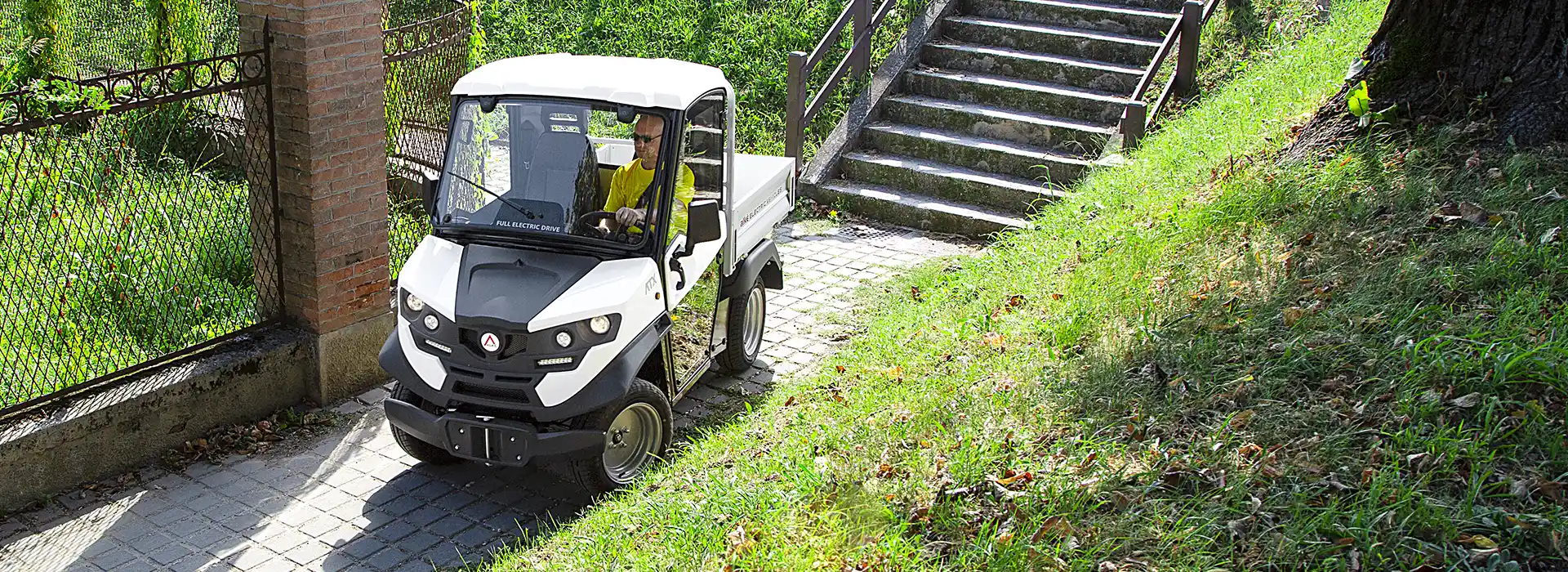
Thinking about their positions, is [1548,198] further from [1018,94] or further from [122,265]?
[122,265]

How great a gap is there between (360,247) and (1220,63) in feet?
25.4

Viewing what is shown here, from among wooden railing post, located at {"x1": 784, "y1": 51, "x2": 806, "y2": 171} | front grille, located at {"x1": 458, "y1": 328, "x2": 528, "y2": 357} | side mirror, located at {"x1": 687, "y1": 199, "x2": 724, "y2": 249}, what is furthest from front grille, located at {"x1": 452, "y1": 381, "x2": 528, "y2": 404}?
wooden railing post, located at {"x1": 784, "y1": 51, "x2": 806, "y2": 171}

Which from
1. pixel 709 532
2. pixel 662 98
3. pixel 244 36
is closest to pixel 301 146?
pixel 244 36

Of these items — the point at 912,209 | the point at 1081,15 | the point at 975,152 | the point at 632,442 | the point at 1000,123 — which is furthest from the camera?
the point at 1081,15

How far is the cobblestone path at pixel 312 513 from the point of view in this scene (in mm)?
5715

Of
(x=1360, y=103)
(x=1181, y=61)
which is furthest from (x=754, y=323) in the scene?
(x=1181, y=61)

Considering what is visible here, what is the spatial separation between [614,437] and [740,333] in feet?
4.98

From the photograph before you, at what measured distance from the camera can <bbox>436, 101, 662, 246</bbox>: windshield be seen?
621 centimetres

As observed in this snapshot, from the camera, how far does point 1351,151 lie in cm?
704

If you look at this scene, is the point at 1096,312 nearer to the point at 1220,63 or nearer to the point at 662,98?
the point at 662,98

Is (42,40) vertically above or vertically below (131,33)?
above

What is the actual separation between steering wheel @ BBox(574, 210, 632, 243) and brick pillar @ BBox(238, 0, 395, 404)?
1924 millimetres

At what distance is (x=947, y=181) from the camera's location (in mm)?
11297

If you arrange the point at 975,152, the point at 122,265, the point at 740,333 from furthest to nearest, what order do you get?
the point at 975,152, the point at 122,265, the point at 740,333
